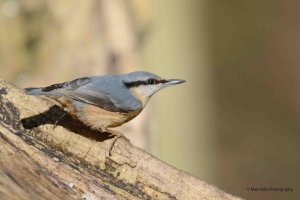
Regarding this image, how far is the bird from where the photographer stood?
3.78 m

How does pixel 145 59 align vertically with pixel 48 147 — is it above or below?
below

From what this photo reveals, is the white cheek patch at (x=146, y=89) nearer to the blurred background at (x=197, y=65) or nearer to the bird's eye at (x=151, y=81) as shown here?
the bird's eye at (x=151, y=81)

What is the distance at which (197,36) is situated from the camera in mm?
7719

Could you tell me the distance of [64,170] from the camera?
2994 mm

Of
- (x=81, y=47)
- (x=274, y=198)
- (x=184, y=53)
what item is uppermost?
(x=81, y=47)

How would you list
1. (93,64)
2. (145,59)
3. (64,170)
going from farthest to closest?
(145,59), (93,64), (64,170)

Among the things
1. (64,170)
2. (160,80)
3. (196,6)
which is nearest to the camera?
(64,170)

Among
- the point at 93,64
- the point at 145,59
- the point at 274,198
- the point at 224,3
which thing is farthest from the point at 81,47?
the point at 274,198

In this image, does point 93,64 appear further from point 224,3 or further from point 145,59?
point 224,3

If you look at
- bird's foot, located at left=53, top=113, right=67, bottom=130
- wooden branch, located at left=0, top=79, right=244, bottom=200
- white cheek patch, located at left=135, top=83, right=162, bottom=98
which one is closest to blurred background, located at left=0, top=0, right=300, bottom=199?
white cheek patch, located at left=135, top=83, right=162, bottom=98

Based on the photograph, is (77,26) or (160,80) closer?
(160,80)

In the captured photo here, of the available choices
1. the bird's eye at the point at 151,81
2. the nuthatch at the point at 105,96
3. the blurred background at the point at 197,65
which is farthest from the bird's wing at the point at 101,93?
the blurred background at the point at 197,65

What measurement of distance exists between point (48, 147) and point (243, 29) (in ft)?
13.9

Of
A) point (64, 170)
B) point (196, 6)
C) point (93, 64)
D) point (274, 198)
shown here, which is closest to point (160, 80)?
point (64, 170)
